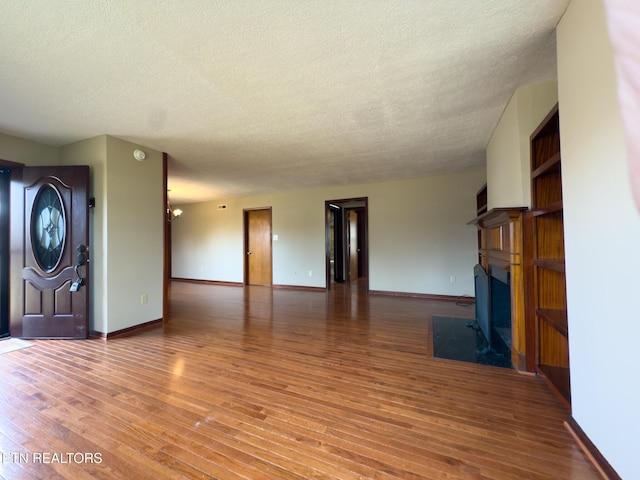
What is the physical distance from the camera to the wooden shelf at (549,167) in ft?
5.73

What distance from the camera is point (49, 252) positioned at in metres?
3.01

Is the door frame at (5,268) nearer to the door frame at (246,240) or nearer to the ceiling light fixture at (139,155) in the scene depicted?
the ceiling light fixture at (139,155)

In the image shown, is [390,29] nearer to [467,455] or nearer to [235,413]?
[467,455]

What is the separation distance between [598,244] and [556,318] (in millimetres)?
872

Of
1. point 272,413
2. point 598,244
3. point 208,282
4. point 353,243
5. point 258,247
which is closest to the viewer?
point 598,244

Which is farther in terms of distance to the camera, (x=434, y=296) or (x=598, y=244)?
(x=434, y=296)

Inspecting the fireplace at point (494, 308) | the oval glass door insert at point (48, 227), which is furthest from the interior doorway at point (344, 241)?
the oval glass door insert at point (48, 227)

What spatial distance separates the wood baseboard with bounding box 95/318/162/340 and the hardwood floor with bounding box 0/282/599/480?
5.8 inches

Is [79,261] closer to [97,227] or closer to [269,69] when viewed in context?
[97,227]

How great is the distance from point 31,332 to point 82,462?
2628 millimetres

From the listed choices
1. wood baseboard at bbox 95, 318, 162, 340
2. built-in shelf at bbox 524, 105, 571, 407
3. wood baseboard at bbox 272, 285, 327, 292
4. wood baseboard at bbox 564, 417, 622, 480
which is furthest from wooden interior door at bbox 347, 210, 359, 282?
wood baseboard at bbox 564, 417, 622, 480

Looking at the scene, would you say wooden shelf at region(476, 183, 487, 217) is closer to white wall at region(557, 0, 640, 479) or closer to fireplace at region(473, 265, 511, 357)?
fireplace at region(473, 265, 511, 357)

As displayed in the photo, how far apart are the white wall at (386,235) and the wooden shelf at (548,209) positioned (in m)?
2.86

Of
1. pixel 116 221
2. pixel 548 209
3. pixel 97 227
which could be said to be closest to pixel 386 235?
pixel 548 209
